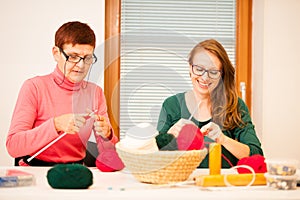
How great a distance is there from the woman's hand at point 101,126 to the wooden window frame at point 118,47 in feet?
3.14

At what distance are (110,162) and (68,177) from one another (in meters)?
0.40

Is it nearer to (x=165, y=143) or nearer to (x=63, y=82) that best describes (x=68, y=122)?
(x=63, y=82)

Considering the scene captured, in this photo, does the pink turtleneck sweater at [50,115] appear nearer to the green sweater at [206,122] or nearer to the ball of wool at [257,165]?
the green sweater at [206,122]

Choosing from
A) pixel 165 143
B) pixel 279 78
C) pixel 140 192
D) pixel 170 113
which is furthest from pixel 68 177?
pixel 279 78

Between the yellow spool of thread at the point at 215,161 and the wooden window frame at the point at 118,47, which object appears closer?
the yellow spool of thread at the point at 215,161

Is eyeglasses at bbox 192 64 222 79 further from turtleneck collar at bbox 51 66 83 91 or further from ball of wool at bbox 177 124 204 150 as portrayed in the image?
ball of wool at bbox 177 124 204 150

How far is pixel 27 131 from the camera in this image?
197cm

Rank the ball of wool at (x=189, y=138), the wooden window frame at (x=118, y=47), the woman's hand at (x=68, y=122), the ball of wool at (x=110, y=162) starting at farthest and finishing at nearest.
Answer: the wooden window frame at (x=118, y=47), the woman's hand at (x=68, y=122), the ball of wool at (x=110, y=162), the ball of wool at (x=189, y=138)

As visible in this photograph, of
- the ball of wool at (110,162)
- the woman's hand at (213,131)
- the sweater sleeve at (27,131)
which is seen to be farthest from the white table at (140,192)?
the sweater sleeve at (27,131)

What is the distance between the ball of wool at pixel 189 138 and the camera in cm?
142

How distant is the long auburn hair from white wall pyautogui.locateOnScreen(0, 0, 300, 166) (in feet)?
3.01

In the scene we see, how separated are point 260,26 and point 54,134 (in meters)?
1.72

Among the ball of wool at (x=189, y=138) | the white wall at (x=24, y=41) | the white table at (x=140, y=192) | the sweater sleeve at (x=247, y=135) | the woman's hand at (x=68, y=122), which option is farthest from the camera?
the white wall at (x=24, y=41)

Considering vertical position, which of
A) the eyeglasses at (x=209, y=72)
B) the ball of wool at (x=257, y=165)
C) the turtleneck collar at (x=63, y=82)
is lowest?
the ball of wool at (x=257, y=165)
